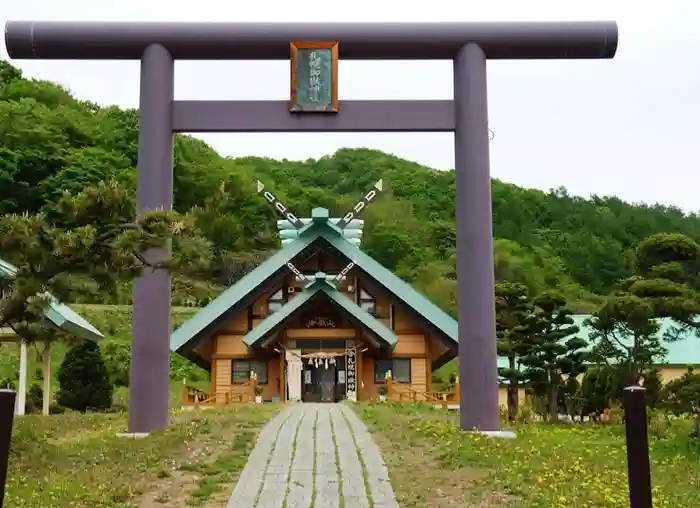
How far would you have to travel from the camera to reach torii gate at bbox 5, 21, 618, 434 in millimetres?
11297

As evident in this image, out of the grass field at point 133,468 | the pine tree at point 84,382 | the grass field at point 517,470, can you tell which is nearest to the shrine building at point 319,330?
the pine tree at point 84,382

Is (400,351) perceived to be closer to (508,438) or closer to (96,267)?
(508,438)

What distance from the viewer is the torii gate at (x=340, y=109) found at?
11.3m

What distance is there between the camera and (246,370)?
23125 mm

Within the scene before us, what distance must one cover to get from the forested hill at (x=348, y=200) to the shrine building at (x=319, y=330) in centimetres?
1295

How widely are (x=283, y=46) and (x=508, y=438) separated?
6.13m

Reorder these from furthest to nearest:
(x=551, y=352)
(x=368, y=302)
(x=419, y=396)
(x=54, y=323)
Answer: (x=368, y=302) < (x=419, y=396) < (x=551, y=352) < (x=54, y=323)

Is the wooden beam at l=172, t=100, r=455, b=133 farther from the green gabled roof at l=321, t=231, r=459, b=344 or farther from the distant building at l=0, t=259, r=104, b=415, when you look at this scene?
the green gabled roof at l=321, t=231, r=459, b=344

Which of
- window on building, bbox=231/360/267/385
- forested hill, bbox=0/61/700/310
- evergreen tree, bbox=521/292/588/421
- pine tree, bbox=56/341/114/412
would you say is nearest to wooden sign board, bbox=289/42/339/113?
evergreen tree, bbox=521/292/588/421

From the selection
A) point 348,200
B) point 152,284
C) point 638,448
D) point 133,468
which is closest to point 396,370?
point 152,284

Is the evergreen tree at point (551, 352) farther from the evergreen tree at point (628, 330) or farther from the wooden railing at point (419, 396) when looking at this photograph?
the wooden railing at point (419, 396)

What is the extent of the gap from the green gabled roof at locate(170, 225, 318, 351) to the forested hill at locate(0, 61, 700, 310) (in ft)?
46.3

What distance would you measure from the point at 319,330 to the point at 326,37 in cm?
1246

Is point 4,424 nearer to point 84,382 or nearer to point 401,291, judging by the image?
point 84,382
